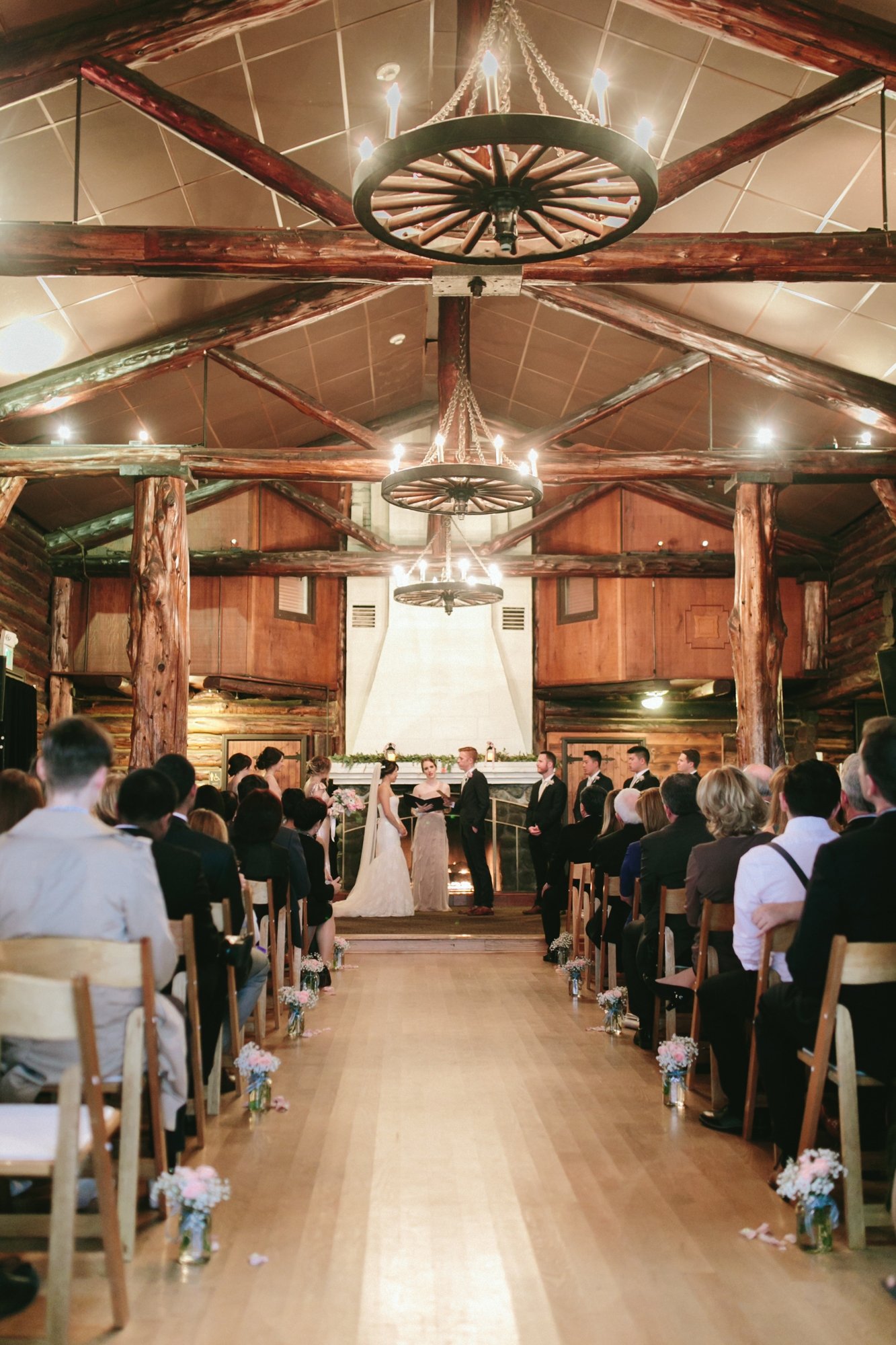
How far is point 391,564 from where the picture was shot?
45.3 ft

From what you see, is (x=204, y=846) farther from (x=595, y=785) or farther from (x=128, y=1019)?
(x=595, y=785)

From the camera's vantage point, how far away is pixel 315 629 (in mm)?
14000

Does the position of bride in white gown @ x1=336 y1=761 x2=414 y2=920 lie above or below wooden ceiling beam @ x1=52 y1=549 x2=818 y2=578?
below

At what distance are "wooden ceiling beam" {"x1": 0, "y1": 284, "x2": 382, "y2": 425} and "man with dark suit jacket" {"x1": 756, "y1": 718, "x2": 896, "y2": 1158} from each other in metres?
7.54

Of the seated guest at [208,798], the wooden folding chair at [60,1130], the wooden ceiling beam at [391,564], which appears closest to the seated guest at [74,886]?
the wooden folding chair at [60,1130]

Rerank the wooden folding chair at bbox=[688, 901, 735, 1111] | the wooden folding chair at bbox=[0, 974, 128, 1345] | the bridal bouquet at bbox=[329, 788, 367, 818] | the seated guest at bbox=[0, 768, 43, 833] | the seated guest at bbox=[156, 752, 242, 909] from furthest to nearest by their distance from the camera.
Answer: the bridal bouquet at bbox=[329, 788, 367, 818], the wooden folding chair at bbox=[688, 901, 735, 1111], the seated guest at bbox=[156, 752, 242, 909], the seated guest at bbox=[0, 768, 43, 833], the wooden folding chair at bbox=[0, 974, 128, 1345]

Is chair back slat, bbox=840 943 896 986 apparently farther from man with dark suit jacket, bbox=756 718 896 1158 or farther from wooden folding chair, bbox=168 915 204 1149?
wooden folding chair, bbox=168 915 204 1149

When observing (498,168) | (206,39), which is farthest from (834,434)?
(498,168)

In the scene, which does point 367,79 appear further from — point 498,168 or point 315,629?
point 315,629

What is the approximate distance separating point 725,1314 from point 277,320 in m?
8.72

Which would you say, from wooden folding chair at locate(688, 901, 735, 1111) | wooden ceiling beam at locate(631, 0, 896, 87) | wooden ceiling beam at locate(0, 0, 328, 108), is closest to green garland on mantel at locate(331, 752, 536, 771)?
wooden ceiling beam at locate(0, 0, 328, 108)

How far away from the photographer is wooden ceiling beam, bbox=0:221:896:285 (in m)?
6.11

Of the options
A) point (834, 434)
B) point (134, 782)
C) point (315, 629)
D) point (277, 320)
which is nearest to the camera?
point (134, 782)

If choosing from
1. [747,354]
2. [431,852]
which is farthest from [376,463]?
[431,852]
